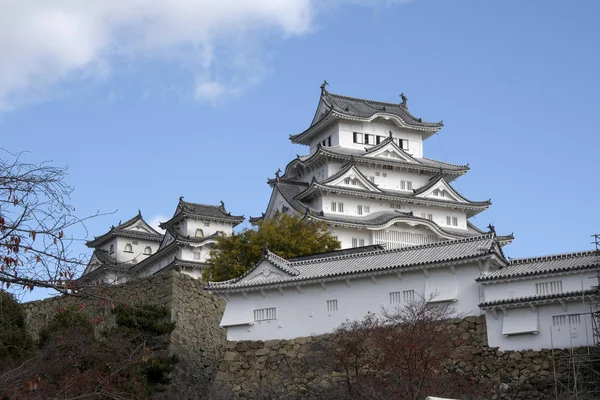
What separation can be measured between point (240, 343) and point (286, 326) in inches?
61.9

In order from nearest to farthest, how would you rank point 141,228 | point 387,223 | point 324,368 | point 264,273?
point 324,368 → point 264,273 → point 387,223 → point 141,228

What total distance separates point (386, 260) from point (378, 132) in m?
27.6

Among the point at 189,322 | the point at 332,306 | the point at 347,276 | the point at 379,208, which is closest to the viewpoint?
the point at 347,276

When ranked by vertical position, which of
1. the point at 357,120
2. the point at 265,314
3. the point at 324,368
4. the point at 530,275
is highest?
the point at 357,120

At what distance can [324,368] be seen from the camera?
25188 millimetres

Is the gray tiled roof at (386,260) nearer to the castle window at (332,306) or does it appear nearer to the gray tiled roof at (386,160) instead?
the castle window at (332,306)

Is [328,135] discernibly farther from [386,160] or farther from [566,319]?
[566,319]

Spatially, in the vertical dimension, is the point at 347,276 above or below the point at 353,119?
below

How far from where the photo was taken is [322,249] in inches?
1511

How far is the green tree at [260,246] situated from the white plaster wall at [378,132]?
14.3 metres

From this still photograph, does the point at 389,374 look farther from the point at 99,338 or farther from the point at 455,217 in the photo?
the point at 455,217

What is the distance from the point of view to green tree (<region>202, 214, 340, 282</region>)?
36.9 metres

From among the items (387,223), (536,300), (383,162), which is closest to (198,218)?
(383,162)

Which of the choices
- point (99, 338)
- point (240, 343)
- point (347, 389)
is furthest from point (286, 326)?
point (99, 338)
